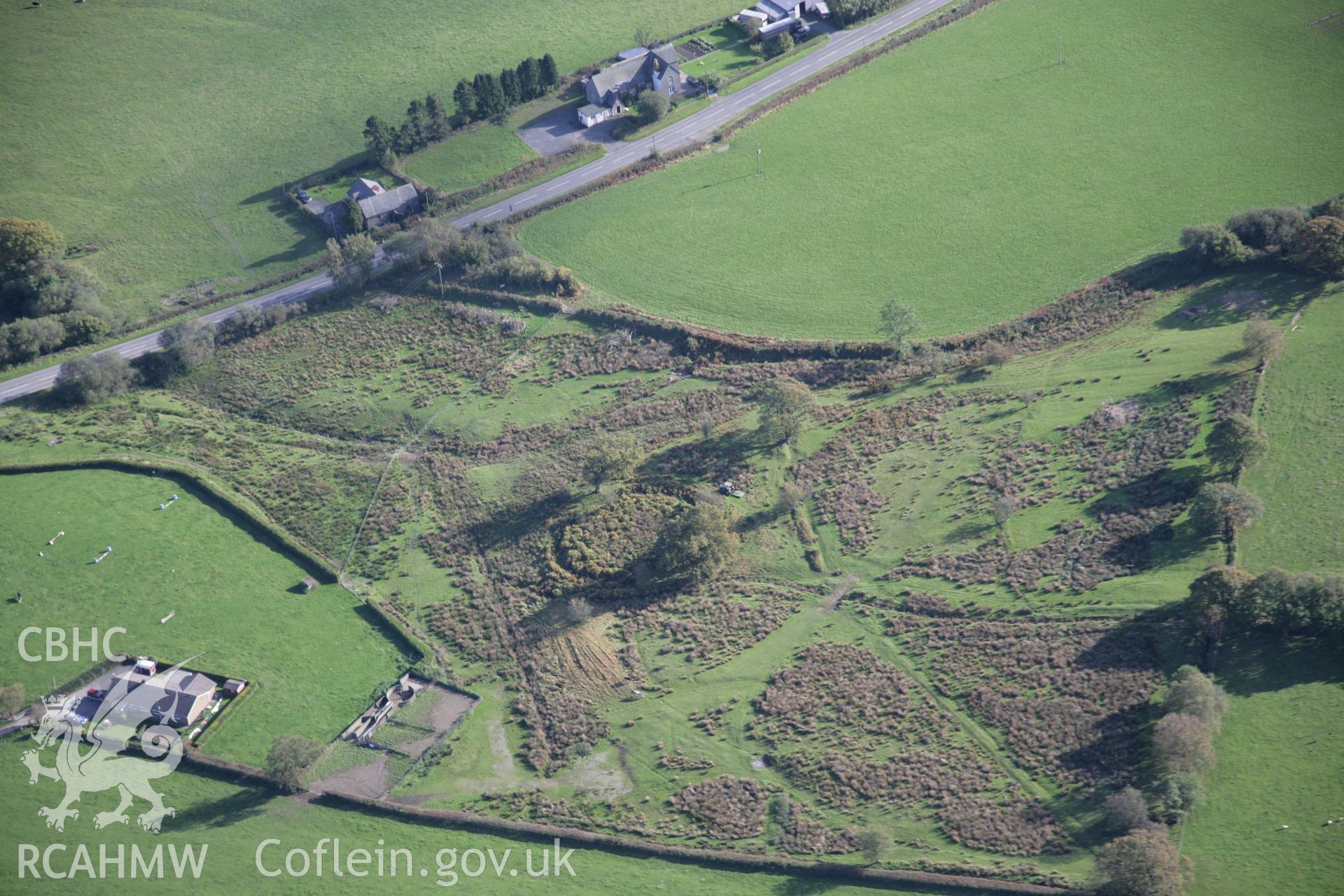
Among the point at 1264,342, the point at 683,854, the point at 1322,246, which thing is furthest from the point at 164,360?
the point at 1322,246

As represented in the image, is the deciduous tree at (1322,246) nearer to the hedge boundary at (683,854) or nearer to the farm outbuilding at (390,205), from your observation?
the hedge boundary at (683,854)

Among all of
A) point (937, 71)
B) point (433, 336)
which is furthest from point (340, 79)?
point (937, 71)

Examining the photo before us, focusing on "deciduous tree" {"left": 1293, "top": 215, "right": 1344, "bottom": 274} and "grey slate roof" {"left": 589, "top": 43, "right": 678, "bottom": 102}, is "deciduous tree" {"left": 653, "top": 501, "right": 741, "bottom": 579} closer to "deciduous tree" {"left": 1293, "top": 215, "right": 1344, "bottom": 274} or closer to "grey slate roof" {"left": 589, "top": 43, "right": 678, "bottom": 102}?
"deciduous tree" {"left": 1293, "top": 215, "right": 1344, "bottom": 274}

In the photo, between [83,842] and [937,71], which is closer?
[83,842]

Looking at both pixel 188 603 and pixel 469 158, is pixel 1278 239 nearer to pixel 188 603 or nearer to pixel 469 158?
pixel 469 158

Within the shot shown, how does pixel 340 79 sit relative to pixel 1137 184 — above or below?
above

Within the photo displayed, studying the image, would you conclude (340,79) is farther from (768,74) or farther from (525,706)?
(525,706)

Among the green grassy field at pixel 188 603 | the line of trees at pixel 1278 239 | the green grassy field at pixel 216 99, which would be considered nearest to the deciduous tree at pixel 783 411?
the green grassy field at pixel 188 603

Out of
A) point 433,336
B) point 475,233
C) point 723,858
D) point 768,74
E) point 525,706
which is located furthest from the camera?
point 768,74
